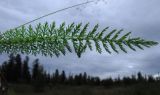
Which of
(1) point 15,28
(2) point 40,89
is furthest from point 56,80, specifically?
(1) point 15,28

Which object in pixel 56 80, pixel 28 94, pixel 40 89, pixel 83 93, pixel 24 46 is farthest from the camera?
pixel 56 80

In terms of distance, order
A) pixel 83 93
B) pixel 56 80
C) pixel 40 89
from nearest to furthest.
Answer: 1. pixel 83 93
2. pixel 40 89
3. pixel 56 80

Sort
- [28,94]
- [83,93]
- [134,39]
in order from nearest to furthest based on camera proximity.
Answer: [134,39] → [83,93] → [28,94]

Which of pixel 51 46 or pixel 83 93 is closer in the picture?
pixel 51 46

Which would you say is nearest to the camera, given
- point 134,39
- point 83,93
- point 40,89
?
point 134,39

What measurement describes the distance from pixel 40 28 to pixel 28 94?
35545mm

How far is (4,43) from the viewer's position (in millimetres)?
791

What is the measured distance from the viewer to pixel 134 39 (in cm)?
66

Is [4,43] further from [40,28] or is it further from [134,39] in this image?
[134,39]

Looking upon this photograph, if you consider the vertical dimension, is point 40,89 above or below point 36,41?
below

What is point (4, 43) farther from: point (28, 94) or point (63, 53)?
point (28, 94)

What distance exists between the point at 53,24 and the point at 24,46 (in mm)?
80

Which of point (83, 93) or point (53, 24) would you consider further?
point (83, 93)

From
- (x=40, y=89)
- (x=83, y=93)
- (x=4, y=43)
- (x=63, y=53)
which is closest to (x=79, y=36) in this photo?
(x=63, y=53)
